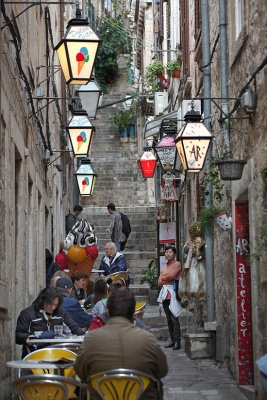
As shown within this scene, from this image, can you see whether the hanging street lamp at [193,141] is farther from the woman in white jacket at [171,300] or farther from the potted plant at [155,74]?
the potted plant at [155,74]

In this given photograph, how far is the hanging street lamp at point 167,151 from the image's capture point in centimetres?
1969

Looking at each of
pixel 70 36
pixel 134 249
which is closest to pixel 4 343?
pixel 70 36

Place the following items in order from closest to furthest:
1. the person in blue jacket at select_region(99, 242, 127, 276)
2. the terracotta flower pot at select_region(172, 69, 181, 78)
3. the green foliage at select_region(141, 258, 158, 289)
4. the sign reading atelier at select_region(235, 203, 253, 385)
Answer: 1. the sign reading atelier at select_region(235, 203, 253, 385)
2. the person in blue jacket at select_region(99, 242, 127, 276)
3. the green foliage at select_region(141, 258, 158, 289)
4. the terracotta flower pot at select_region(172, 69, 181, 78)

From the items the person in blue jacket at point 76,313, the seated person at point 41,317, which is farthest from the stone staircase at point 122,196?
the seated person at point 41,317

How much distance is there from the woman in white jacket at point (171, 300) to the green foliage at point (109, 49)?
3098 centimetres

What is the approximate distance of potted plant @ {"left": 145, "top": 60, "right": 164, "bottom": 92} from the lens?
29.4 m

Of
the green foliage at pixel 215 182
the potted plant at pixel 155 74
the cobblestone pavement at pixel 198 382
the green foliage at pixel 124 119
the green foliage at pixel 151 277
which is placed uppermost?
the potted plant at pixel 155 74

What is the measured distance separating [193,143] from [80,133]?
367cm

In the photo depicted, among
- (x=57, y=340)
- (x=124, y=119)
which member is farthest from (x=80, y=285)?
(x=124, y=119)

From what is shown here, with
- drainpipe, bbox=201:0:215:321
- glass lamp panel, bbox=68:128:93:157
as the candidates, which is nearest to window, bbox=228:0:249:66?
drainpipe, bbox=201:0:215:321

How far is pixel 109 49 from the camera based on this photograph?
49031 mm

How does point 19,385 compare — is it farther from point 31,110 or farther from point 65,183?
point 65,183

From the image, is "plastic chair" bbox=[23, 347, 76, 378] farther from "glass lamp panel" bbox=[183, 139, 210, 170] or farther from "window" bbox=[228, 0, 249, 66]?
"glass lamp panel" bbox=[183, 139, 210, 170]

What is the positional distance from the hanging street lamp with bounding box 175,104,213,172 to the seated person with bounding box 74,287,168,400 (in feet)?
20.7
